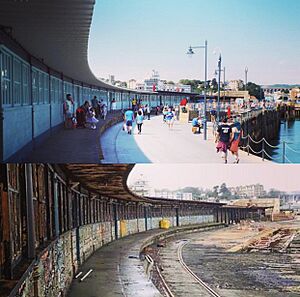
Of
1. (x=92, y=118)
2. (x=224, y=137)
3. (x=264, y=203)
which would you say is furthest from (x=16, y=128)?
(x=264, y=203)

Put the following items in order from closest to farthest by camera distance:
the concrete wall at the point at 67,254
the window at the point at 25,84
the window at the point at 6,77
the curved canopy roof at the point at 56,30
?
1. the curved canopy roof at the point at 56,30
2. the window at the point at 6,77
3. the window at the point at 25,84
4. the concrete wall at the point at 67,254

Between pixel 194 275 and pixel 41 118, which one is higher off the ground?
pixel 41 118

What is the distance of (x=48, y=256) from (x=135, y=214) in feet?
2.55

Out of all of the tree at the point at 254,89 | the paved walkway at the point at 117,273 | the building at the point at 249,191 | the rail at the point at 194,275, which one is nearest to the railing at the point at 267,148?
the tree at the point at 254,89

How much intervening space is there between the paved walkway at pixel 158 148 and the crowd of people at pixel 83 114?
4.2 inches

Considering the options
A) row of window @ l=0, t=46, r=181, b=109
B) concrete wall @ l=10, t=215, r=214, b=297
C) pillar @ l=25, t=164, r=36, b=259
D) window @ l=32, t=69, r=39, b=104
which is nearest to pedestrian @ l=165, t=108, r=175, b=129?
row of window @ l=0, t=46, r=181, b=109

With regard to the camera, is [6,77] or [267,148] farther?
[267,148]

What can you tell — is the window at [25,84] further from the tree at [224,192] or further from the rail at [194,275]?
the rail at [194,275]

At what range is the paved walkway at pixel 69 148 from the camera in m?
2.51

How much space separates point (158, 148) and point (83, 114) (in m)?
0.39

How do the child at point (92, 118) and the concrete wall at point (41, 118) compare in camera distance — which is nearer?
the concrete wall at point (41, 118)

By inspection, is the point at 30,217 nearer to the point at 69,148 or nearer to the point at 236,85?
the point at 69,148

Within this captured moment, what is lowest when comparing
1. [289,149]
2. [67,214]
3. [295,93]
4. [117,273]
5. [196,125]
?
[117,273]

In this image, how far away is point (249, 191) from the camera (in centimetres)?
303
